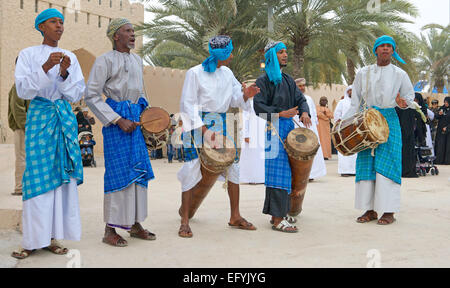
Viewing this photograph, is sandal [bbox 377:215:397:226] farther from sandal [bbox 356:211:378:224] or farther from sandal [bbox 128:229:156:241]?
sandal [bbox 128:229:156:241]

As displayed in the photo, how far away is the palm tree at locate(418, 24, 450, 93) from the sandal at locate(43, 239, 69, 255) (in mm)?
25164

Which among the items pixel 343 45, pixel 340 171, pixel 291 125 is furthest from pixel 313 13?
pixel 291 125

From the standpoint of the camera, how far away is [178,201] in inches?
250

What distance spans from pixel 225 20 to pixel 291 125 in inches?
359

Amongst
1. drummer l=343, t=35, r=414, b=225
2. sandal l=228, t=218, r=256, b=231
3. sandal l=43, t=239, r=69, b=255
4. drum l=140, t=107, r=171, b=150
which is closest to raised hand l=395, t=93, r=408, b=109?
drummer l=343, t=35, r=414, b=225

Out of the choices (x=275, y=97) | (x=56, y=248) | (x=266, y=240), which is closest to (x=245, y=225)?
(x=266, y=240)

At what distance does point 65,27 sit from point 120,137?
47.4ft

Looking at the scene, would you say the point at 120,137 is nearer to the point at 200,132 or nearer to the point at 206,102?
the point at 200,132

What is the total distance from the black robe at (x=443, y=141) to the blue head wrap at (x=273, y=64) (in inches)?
392

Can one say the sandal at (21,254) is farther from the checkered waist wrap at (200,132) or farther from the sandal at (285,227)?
the sandal at (285,227)

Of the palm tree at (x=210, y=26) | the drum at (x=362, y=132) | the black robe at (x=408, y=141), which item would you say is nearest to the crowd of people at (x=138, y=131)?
the drum at (x=362, y=132)

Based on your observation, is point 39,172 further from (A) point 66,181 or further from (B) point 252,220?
(B) point 252,220

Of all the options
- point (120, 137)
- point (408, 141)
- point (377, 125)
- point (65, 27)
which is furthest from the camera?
point (65, 27)

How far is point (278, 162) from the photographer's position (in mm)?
4586
